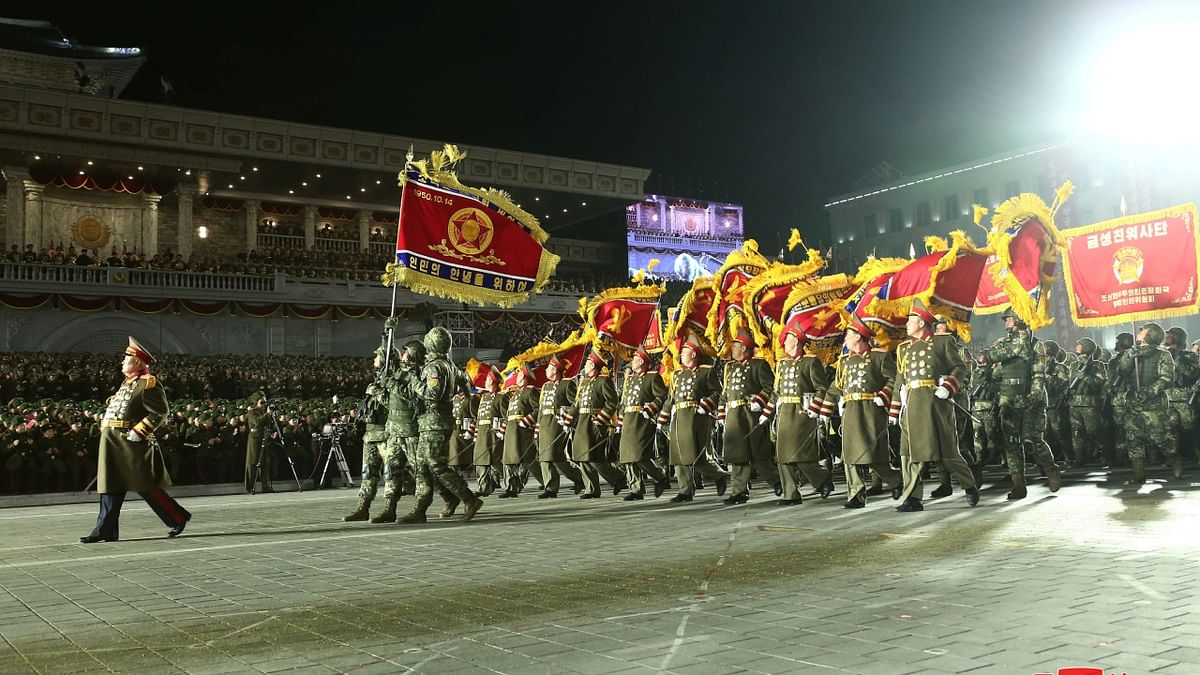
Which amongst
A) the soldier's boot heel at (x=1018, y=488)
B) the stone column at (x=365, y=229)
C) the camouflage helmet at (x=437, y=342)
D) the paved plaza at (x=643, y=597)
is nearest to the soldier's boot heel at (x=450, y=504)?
the paved plaza at (x=643, y=597)

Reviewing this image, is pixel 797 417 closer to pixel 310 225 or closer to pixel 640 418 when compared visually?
pixel 640 418

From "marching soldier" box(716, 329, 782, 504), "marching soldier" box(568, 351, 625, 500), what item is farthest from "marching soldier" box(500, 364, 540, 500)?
"marching soldier" box(716, 329, 782, 504)

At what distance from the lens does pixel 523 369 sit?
52.6 feet

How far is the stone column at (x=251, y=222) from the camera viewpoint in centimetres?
4425

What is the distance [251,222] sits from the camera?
1752 inches

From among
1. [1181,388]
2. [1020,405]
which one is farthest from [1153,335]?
[1020,405]

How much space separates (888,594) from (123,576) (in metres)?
5.13

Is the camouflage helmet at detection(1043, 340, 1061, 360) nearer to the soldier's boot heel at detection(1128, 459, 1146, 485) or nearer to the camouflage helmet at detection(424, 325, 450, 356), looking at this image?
the soldier's boot heel at detection(1128, 459, 1146, 485)

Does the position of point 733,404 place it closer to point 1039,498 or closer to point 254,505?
point 1039,498

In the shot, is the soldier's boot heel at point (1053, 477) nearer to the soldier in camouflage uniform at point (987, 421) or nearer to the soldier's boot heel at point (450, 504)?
the soldier in camouflage uniform at point (987, 421)

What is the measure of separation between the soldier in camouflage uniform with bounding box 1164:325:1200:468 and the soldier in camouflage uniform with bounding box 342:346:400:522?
963 centimetres

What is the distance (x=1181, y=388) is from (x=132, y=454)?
12.4m

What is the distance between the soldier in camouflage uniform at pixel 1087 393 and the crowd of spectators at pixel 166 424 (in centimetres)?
1381

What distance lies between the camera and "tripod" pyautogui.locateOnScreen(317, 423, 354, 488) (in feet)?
63.1
